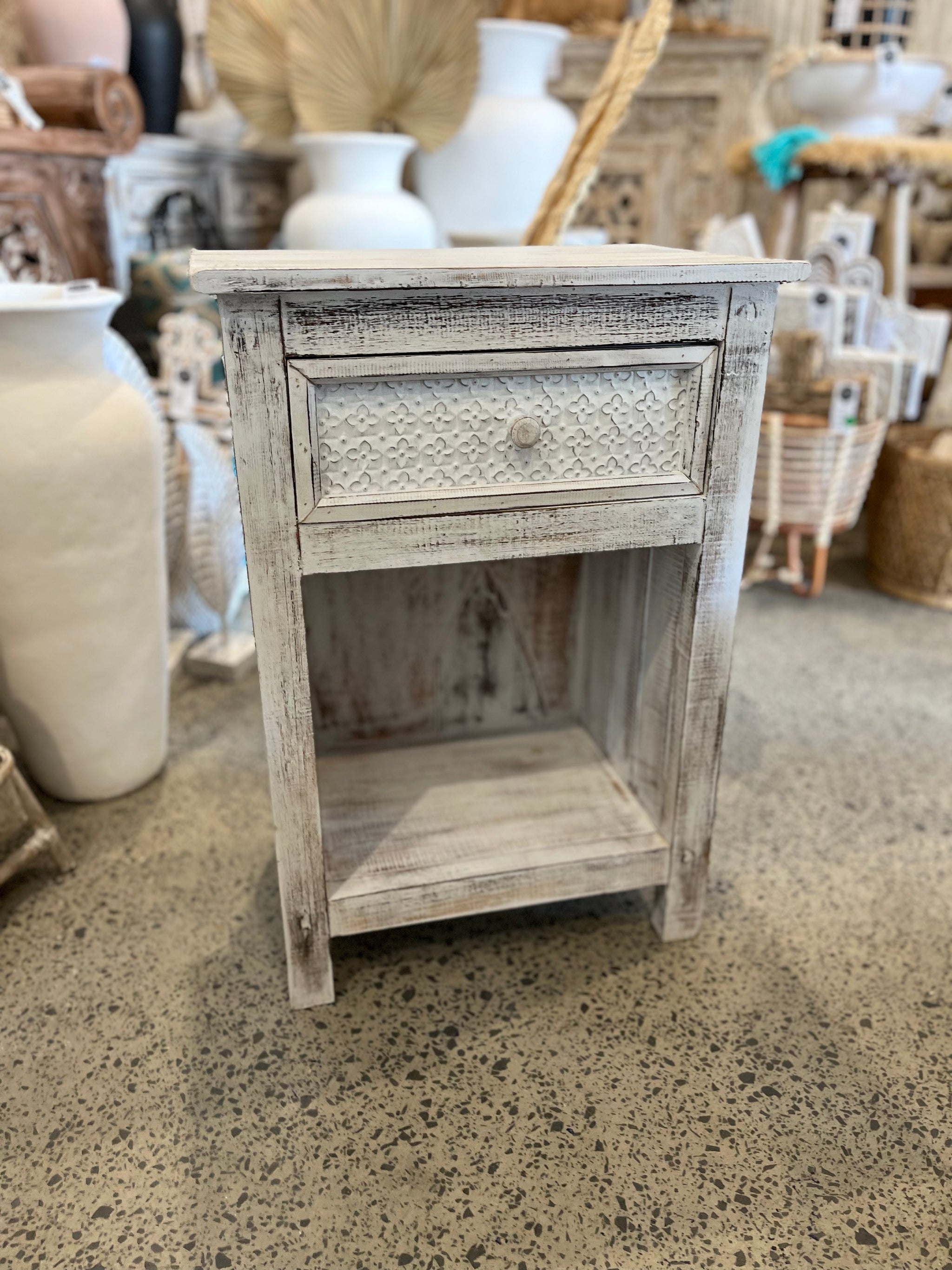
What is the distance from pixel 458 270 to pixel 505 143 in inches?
67.1

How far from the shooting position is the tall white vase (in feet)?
7.44

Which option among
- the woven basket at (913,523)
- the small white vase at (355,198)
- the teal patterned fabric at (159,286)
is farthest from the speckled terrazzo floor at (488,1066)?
the small white vase at (355,198)

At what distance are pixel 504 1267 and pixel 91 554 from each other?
981 millimetres

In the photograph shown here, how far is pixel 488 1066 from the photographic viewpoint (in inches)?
39.8

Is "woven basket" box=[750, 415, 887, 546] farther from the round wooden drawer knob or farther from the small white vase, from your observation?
the round wooden drawer knob

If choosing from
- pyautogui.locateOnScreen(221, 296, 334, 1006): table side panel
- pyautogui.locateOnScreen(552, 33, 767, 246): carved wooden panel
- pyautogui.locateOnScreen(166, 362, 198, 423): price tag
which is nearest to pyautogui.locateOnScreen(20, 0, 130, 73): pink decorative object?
pyautogui.locateOnScreen(166, 362, 198, 423): price tag

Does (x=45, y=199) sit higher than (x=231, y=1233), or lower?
higher

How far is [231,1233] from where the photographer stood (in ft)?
2.76

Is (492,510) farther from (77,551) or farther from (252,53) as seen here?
(252,53)

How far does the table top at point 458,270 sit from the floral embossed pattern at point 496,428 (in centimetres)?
9

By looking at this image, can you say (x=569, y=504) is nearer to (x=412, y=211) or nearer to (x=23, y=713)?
(x=23, y=713)

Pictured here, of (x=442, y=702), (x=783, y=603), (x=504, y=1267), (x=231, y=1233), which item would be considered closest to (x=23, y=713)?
(x=442, y=702)

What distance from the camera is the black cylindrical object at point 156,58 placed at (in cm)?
221

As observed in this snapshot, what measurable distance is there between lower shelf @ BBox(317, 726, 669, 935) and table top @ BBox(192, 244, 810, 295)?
0.63 metres
